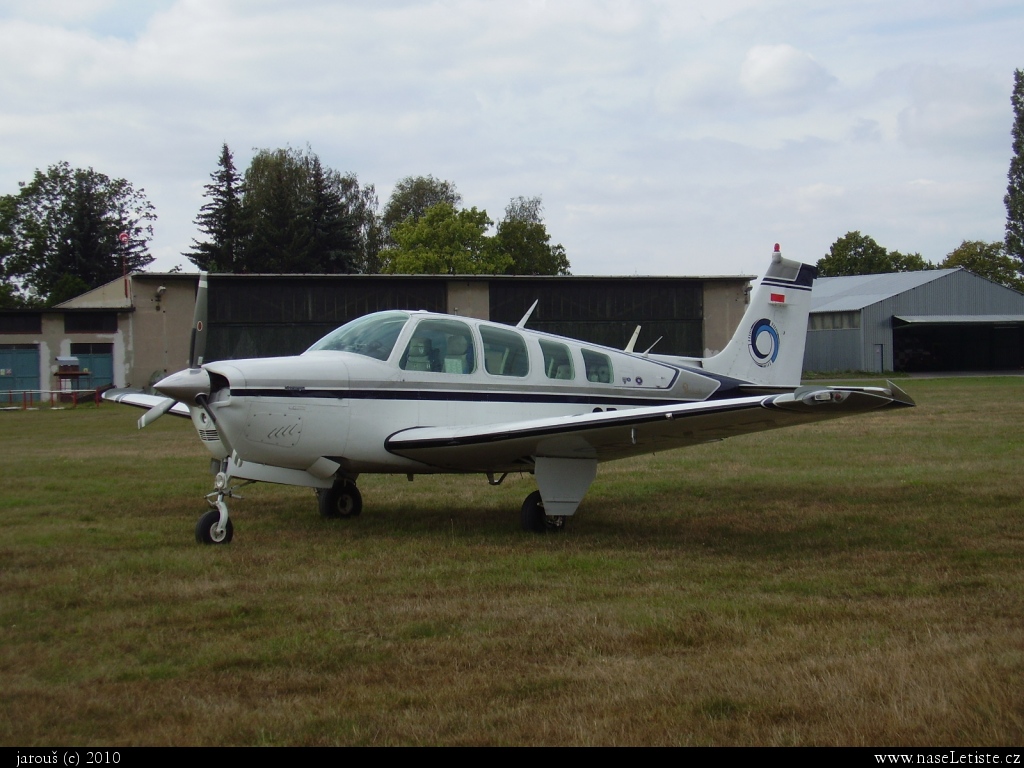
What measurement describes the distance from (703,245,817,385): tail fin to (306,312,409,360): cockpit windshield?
393 cm

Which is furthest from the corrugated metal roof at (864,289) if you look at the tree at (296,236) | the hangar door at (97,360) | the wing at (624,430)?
the wing at (624,430)

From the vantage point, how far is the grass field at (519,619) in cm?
390

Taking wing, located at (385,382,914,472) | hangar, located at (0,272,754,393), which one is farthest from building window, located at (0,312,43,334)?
wing, located at (385,382,914,472)

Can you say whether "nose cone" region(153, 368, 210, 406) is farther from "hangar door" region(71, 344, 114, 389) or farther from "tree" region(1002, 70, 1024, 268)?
"tree" region(1002, 70, 1024, 268)

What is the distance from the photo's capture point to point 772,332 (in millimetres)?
11273

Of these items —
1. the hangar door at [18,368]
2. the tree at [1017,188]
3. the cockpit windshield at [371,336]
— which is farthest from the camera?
the tree at [1017,188]

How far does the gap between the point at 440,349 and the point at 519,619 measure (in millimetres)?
3962

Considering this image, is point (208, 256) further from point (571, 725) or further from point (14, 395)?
point (571, 725)

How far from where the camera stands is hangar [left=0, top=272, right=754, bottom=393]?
37719 millimetres

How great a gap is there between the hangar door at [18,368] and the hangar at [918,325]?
4070cm

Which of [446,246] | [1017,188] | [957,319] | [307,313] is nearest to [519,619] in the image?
[307,313]

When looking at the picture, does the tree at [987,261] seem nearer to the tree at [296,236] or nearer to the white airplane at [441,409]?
the tree at [296,236]

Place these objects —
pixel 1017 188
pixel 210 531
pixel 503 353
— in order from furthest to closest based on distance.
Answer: pixel 1017 188, pixel 503 353, pixel 210 531

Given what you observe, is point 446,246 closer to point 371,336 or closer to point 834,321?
point 834,321
